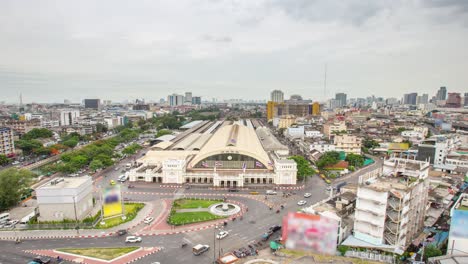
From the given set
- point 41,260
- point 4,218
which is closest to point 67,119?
point 4,218

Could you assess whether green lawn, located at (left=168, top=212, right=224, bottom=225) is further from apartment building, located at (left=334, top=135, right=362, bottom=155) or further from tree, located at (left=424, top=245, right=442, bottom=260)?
apartment building, located at (left=334, top=135, right=362, bottom=155)

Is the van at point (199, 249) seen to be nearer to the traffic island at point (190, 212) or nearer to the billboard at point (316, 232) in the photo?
the traffic island at point (190, 212)

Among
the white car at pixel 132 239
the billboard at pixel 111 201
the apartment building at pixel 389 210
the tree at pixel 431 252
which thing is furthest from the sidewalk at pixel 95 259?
the tree at pixel 431 252

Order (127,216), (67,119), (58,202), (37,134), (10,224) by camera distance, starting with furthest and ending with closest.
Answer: (67,119), (37,134), (127,216), (58,202), (10,224)

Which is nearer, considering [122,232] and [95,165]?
[122,232]

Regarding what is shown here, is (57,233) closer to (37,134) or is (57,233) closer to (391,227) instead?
(391,227)

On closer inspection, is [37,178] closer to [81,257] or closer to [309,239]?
[81,257]

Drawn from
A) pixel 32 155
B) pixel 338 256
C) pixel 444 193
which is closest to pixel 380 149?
pixel 444 193
